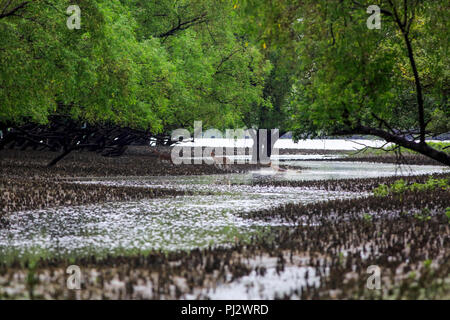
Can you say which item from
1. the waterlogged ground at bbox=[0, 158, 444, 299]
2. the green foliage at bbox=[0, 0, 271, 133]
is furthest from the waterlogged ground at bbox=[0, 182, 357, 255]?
the green foliage at bbox=[0, 0, 271, 133]

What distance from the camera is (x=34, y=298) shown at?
7320 millimetres

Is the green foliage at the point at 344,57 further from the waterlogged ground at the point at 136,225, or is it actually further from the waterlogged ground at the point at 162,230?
the waterlogged ground at the point at 136,225

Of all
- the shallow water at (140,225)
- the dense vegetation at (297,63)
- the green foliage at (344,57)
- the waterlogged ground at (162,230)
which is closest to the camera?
the waterlogged ground at (162,230)

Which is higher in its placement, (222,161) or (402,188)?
(222,161)

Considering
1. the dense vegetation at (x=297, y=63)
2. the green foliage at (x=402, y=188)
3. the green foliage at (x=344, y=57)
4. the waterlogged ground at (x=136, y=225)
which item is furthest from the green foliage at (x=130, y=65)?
the green foliage at (x=402, y=188)

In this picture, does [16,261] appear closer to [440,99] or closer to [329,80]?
[329,80]

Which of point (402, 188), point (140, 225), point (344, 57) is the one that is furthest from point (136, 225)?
point (402, 188)

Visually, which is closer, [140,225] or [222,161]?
[140,225]

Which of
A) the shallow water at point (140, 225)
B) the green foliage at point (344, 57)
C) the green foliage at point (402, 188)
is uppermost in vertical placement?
the green foliage at point (344, 57)

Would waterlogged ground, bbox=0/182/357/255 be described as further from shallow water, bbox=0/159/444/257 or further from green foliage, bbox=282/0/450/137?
green foliage, bbox=282/0/450/137

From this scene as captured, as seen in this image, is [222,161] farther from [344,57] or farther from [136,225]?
[344,57]

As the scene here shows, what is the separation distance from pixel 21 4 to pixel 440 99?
1193cm

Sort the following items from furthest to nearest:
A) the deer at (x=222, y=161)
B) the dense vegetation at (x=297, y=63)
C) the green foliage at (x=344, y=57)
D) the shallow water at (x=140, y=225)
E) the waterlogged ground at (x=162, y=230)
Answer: the deer at (x=222, y=161), the dense vegetation at (x=297, y=63), the green foliage at (x=344, y=57), the shallow water at (x=140, y=225), the waterlogged ground at (x=162, y=230)

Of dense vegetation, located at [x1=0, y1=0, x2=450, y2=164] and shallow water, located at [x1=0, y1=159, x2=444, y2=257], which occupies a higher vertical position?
dense vegetation, located at [x1=0, y1=0, x2=450, y2=164]
